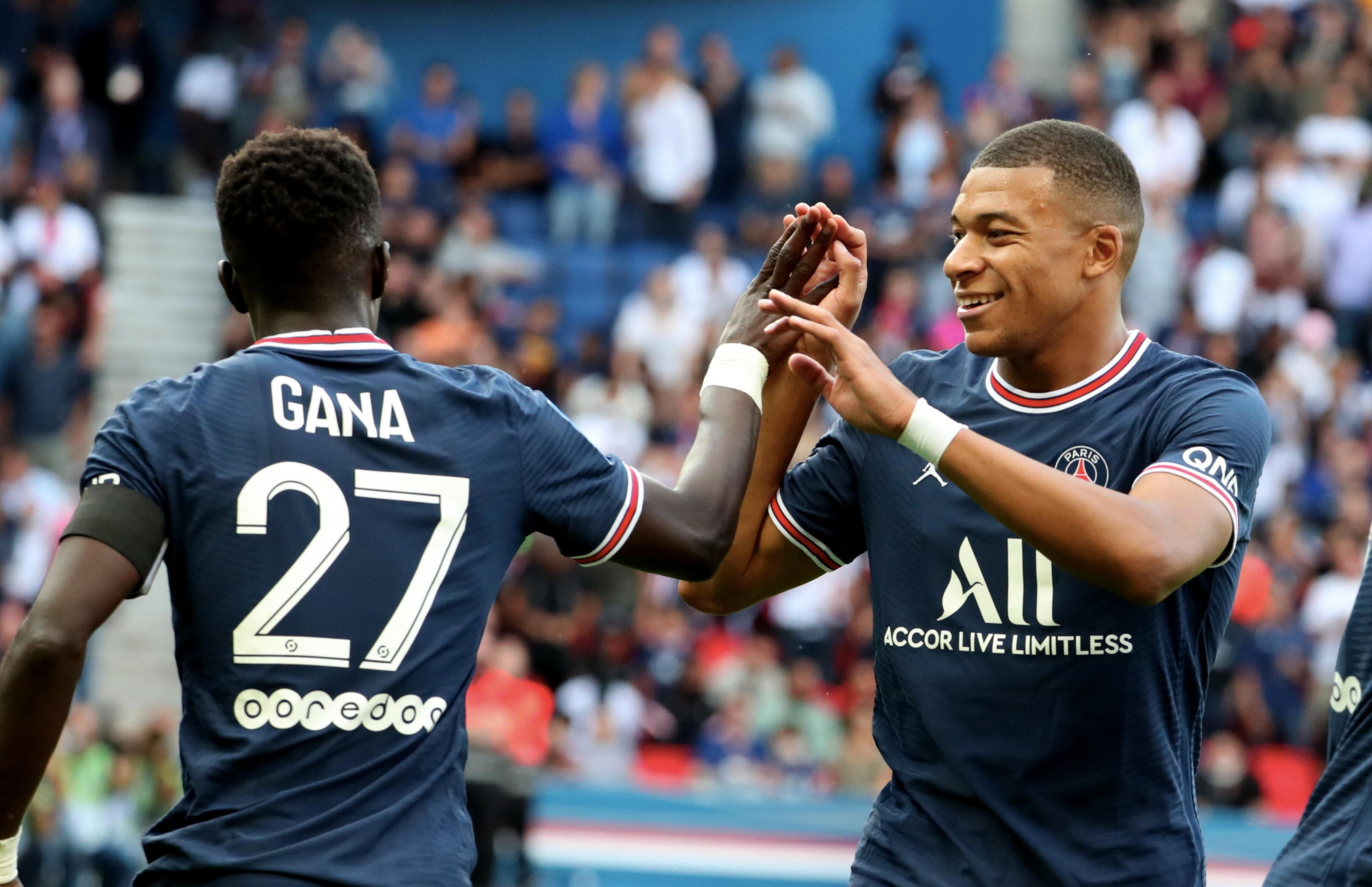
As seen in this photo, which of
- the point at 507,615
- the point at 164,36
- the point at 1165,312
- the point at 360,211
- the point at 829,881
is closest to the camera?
the point at 360,211

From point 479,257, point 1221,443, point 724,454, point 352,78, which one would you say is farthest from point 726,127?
point 1221,443

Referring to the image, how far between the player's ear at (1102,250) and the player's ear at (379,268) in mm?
1581

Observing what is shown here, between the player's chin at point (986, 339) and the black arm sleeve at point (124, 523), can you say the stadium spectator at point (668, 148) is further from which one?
the black arm sleeve at point (124, 523)

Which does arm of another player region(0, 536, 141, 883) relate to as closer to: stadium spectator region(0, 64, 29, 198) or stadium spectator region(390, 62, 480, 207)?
stadium spectator region(390, 62, 480, 207)

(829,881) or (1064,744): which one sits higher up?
(1064,744)

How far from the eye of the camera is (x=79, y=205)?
17.3 metres

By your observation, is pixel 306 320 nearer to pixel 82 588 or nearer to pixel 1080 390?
pixel 82 588

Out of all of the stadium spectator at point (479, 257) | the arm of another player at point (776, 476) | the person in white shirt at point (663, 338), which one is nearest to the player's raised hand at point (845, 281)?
the arm of another player at point (776, 476)

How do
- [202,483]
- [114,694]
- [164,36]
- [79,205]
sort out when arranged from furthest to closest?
[164,36] → [79,205] → [114,694] → [202,483]

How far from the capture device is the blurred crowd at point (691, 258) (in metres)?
12.8

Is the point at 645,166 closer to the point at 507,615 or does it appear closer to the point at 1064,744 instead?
the point at 507,615

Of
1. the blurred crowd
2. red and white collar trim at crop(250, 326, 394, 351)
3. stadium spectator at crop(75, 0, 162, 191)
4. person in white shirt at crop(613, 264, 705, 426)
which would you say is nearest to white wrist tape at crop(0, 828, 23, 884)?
red and white collar trim at crop(250, 326, 394, 351)

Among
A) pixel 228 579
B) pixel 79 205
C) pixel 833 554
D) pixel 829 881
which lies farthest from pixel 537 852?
pixel 79 205

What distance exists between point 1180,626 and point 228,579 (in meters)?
2.04
